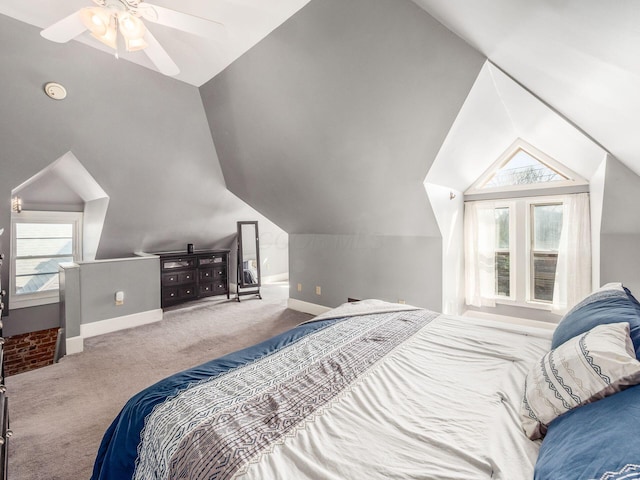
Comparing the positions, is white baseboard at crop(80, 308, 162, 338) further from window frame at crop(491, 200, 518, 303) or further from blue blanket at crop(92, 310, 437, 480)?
window frame at crop(491, 200, 518, 303)

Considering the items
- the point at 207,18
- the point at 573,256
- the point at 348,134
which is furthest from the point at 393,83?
the point at 573,256

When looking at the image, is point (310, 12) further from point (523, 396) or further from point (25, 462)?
point (25, 462)

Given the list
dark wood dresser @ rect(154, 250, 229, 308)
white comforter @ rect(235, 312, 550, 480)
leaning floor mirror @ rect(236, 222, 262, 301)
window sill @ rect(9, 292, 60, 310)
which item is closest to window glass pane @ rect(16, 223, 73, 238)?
window sill @ rect(9, 292, 60, 310)

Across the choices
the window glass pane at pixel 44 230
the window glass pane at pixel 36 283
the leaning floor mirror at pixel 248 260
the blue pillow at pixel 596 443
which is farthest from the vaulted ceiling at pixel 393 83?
the window glass pane at pixel 36 283

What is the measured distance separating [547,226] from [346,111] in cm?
284

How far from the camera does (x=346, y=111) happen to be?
2.65 meters

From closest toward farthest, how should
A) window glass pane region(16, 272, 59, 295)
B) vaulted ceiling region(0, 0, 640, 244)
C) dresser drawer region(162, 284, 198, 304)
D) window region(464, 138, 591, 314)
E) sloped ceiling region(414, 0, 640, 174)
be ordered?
sloped ceiling region(414, 0, 640, 174), vaulted ceiling region(0, 0, 640, 244), window region(464, 138, 591, 314), window glass pane region(16, 272, 59, 295), dresser drawer region(162, 284, 198, 304)

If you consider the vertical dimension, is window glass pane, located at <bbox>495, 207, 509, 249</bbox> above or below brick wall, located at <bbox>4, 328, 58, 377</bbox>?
above

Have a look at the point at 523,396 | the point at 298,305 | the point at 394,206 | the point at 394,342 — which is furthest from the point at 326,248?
the point at 523,396

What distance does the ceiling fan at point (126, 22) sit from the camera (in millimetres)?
1628

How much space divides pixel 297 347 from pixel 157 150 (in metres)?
3.21

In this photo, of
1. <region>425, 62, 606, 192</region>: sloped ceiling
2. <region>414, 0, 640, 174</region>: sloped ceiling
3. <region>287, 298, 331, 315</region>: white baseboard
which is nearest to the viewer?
<region>414, 0, 640, 174</region>: sloped ceiling

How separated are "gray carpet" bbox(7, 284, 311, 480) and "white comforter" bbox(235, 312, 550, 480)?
1588mm

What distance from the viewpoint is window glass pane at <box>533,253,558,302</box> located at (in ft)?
11.7
